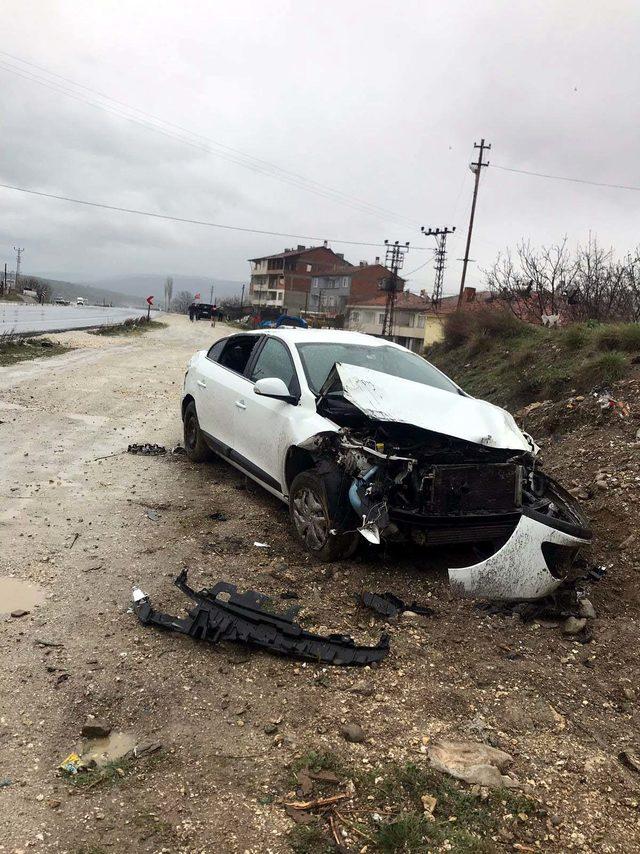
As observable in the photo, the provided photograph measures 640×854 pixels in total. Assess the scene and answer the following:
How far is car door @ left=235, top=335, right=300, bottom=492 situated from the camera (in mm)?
5012

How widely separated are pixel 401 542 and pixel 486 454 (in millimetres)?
814

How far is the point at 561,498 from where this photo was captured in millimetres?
4238

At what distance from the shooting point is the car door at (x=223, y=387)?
19.7 ft

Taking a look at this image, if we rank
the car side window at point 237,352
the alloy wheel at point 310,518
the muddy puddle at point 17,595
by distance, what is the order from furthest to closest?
the car side window at point 237,352, the alloy wheel at point 310,518, the muddy puddle at point 17,595

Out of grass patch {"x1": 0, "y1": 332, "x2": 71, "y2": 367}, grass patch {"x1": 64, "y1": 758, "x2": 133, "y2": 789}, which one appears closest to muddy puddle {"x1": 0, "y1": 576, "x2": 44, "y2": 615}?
grass patch {"x1": 64, "y1": 758, "x2": 133, "y2": 789}

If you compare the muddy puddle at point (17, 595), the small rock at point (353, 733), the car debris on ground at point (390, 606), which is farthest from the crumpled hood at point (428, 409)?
the muddy puddle at point (17, 595)

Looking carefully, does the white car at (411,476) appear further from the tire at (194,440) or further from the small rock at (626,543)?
the tire at (194,440)

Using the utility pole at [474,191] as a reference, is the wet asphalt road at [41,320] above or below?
below

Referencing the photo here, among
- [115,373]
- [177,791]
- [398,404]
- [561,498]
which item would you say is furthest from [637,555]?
[115,373]

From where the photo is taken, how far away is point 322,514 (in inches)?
173

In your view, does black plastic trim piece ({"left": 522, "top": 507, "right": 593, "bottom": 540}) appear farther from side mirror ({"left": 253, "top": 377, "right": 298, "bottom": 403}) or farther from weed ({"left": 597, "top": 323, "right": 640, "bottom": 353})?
weed ({"left": 597, "top": 323, "right": 640, "bottom": 353})

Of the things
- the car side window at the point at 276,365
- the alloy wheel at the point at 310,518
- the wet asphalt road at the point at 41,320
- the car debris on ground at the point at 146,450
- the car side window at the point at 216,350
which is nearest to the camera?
the alloy wheel at the point at 310,518

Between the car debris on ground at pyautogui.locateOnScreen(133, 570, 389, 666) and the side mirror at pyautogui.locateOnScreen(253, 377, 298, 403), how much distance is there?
178 centimetres

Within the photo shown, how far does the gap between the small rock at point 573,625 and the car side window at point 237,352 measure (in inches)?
146
